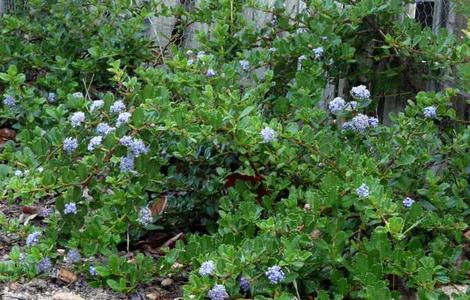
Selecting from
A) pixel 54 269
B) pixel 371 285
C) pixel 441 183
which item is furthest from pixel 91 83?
pixel 371 285

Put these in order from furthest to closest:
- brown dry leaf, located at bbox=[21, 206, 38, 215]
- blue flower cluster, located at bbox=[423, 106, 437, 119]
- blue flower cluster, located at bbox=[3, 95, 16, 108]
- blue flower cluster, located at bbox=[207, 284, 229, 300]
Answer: blue flower cluster, located at bbox=[3, 95, 16, 108]
brown dry leaf, located at bbox=[21, 206, 38, 215]
blue flower cluster, located at bbox=[423, 106, 437, 119]
blue flower cluster, located at bbox=[207, 284, 229, 300]

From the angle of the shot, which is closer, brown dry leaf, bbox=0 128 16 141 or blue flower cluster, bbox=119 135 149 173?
blue flower cluster, bbox=119 135 149 173

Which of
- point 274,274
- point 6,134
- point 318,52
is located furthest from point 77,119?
point 6,134

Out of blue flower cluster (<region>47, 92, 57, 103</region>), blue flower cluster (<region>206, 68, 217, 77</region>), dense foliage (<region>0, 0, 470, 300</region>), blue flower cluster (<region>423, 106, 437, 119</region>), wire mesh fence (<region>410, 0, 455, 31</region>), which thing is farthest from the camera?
blue flower cluster (<region>47, 92, 57, 103</region>)

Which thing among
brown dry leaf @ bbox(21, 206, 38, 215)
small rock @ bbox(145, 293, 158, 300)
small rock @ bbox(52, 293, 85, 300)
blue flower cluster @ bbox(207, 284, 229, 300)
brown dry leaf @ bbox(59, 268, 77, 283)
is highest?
blue flower cluster @ bbox(207, 284, 229, 300)

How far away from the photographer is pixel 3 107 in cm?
496

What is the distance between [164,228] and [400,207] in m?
1.05

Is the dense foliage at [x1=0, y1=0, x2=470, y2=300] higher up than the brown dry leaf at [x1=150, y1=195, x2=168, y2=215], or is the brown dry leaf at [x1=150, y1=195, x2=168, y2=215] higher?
the dense foliage at [x1=0, y1=0, x2=470, y2=300]

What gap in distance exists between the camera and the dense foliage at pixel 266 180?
2.77 meters

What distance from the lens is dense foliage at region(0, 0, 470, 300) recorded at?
277cm

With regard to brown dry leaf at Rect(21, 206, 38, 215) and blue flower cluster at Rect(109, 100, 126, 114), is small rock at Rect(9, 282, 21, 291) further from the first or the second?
brown dry leaf at Rect(21, 206, 38, 215)

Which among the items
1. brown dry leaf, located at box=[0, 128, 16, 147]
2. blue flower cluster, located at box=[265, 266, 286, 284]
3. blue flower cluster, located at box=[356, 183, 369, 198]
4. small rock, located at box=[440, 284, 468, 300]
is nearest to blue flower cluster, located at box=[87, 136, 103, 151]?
blue flower cluster, located at box=[265, 266, 286, 284]

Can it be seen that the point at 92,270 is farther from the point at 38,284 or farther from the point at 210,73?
the point at 210,73

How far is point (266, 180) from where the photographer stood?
3279 mm
